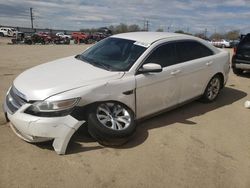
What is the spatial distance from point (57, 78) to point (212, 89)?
3818 millimetres

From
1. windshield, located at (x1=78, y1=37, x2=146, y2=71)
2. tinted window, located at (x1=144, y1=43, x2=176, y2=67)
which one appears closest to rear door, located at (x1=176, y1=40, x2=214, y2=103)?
tinted window, located at (x1=144, y1=43, x2=176, y2=67)

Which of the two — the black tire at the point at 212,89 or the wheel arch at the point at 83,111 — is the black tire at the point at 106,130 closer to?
the wheel arch at the point at 83,111

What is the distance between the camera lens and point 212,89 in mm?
6695

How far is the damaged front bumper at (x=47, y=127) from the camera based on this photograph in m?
3.84

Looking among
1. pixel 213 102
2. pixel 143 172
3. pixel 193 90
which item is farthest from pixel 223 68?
pixel 143 172

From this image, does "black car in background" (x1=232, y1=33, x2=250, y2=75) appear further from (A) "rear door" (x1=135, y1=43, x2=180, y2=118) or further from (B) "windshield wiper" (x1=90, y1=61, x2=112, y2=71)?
(B) "windshield wiper" (x1=90, y1=61, x2=112, y2=71)

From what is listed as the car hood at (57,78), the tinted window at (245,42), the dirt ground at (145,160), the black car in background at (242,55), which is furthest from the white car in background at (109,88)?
the tinted window at (245,42)

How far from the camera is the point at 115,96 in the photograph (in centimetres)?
448

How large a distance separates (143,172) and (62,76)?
6.08ft

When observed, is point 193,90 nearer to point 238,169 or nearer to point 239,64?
point 238,169

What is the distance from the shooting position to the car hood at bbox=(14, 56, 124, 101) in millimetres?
4000

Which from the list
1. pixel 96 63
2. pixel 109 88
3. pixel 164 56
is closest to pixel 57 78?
pixel 109 88

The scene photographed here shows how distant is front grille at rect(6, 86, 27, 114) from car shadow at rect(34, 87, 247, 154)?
0.64m

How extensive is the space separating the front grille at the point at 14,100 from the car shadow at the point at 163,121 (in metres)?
0.64
